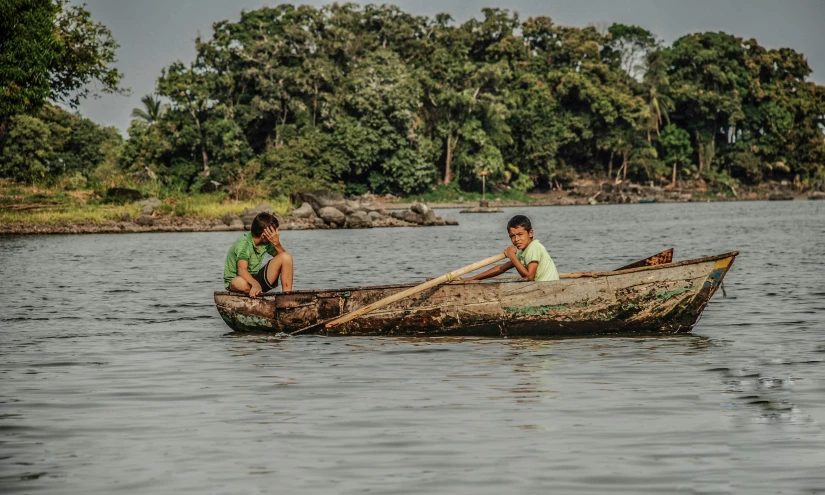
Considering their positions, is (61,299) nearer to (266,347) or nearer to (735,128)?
(266,347)

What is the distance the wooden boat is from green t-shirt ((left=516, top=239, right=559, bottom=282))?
23 centimetres

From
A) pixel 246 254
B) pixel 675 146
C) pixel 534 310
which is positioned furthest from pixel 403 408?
pixel 675 146

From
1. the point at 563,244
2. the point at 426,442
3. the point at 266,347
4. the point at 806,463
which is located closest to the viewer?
the point at 806,463

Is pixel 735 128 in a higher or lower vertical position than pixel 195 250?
higher

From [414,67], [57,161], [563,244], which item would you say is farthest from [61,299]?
[414,67]

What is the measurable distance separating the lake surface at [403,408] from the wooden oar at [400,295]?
303mm

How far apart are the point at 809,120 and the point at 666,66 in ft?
50.3

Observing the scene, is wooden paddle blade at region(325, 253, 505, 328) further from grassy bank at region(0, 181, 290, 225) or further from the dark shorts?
grassy bank at region(0, 181, 290, 225)

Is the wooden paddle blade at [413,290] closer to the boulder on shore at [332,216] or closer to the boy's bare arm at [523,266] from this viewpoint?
the boy's bare arm at [523,266]

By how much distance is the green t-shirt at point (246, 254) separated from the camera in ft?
37.2

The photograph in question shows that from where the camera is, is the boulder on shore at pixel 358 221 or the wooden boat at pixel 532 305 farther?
the boulder on shore at pixel 358 221

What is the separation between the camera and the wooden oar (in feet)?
35.1

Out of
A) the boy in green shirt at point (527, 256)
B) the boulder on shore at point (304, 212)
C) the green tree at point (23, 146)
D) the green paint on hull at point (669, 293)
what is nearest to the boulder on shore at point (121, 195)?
the boulder on shore at point (304, 212)

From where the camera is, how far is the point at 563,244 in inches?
1240
